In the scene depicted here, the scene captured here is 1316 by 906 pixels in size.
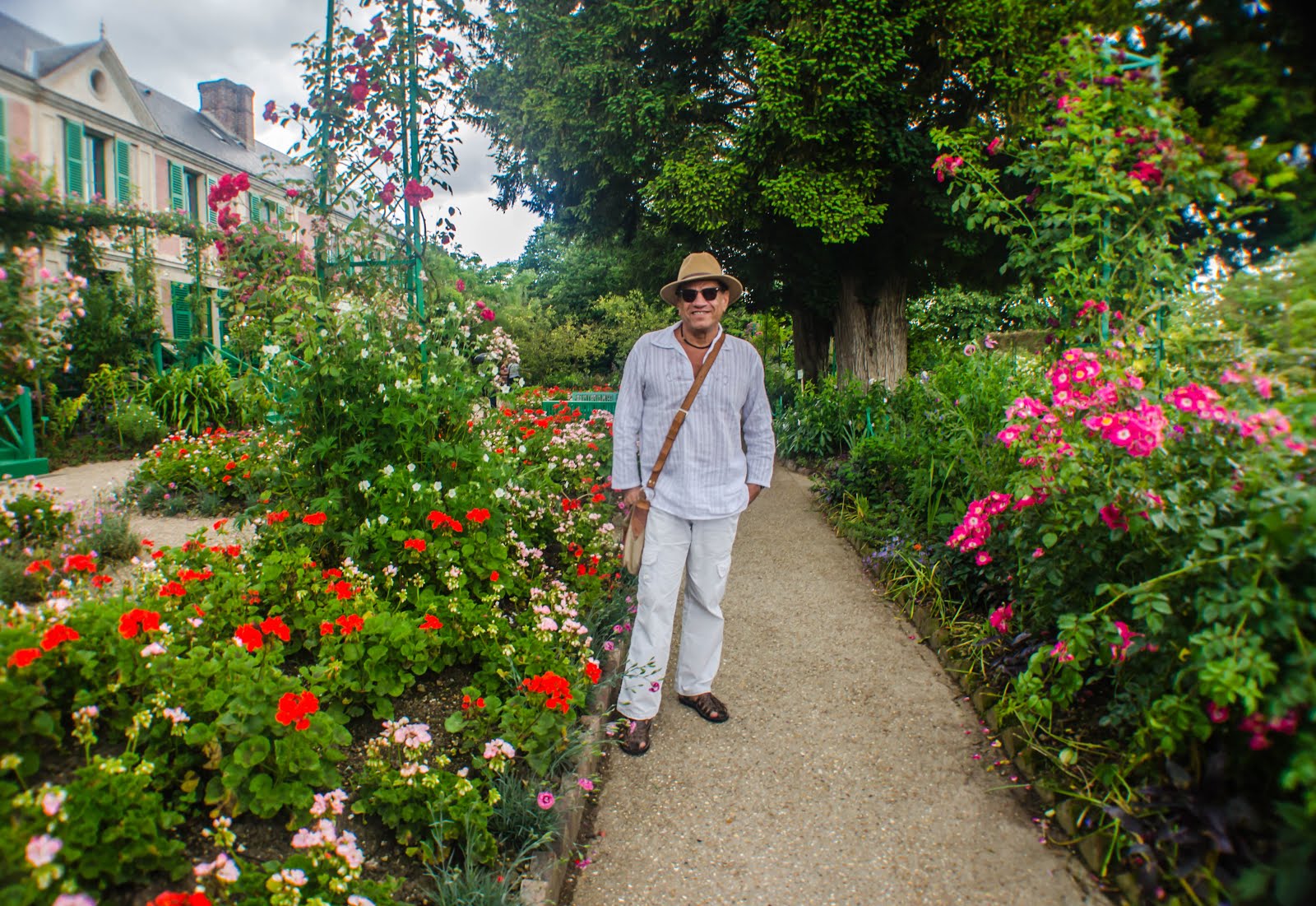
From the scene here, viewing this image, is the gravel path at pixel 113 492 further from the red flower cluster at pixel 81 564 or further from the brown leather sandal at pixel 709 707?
the brown leather sandal at pixel 709 707

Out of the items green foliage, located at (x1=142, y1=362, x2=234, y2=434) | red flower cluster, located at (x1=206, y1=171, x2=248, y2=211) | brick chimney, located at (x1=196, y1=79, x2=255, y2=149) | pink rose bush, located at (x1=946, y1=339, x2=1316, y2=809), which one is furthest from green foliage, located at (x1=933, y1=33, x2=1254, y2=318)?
brick chimney, located at (x1=196, y1=79, x2=255, y2=149)

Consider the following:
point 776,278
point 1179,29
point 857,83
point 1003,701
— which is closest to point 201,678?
point 1003,701

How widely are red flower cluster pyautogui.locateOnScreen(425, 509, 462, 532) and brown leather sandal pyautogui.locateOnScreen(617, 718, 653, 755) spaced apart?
45.5 inches

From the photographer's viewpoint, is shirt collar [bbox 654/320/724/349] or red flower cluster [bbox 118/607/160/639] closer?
red flower cluster [bbox 118/607/160/639]

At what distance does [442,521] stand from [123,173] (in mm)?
14984

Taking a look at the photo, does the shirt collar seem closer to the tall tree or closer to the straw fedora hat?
the straw fedora hat

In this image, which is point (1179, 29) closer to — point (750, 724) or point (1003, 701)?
point (1003, 701)

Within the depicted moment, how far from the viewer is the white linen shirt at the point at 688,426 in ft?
10.5

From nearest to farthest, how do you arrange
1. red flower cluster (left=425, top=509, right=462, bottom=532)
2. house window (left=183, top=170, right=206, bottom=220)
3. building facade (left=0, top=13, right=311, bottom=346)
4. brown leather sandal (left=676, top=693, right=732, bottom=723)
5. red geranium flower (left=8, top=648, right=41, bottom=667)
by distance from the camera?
red geranium flower (left=8, top=648, right=41, bottom=667), red flower cluster (left=425, top=509, right=462, bottom=532), brown leather sandal (left=676, top=693, right=732, bottom=723), building facade (left=0, top=13, right=311, bottom=346), house window (left=183, top=170, right=206, bottom=220)

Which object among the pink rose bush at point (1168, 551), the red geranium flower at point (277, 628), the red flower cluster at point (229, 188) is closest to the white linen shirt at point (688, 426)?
the pink rose bush at point (1168, 551)

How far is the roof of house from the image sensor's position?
121 inches

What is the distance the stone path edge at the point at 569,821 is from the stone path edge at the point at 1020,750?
1.64 meters

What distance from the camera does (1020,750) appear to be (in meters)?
3.03

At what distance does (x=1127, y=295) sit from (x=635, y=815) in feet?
9.66
